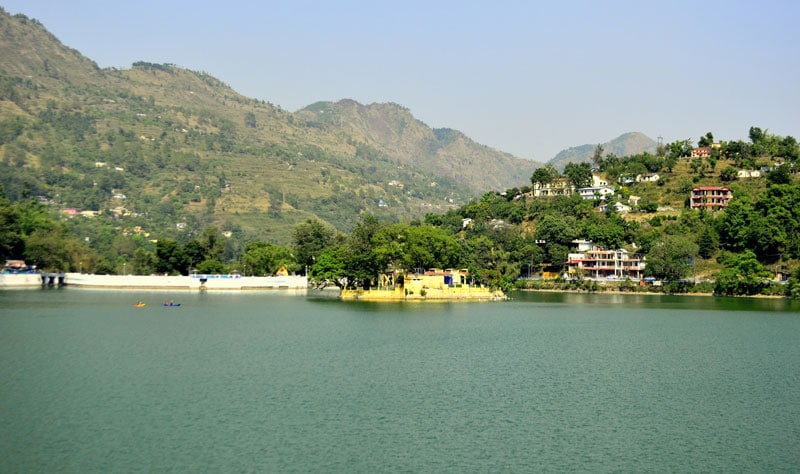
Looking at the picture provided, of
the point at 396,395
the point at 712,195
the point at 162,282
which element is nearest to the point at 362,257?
the point at 162,282

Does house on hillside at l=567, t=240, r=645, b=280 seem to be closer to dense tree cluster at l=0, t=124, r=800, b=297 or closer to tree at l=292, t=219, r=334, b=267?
dense tree cluster at l=0, t=124, r=800, b=297

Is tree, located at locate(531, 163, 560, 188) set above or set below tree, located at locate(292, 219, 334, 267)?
above

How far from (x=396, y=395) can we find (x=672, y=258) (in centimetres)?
7790

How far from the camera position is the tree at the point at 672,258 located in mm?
105938

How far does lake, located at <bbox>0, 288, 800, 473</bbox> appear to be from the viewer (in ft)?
90.6

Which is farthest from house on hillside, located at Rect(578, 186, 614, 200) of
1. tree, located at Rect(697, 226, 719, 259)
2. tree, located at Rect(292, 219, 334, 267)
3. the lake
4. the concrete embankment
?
the lake

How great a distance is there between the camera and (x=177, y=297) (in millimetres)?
100062

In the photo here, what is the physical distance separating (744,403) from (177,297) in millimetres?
75982

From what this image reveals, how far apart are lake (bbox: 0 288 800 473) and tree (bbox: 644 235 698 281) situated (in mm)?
38954

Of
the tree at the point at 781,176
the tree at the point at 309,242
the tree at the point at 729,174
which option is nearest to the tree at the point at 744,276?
the tree at the point at 781,176

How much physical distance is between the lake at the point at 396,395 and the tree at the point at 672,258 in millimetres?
38954

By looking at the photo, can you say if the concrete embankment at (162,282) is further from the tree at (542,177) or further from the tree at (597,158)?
the tree at (597,158)

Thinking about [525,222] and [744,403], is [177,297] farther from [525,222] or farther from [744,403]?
[744,403]

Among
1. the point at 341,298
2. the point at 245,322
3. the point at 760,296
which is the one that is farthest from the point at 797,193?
the point at 245,322
